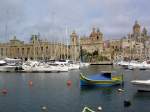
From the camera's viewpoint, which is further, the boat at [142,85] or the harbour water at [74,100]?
the boat at [142,85]

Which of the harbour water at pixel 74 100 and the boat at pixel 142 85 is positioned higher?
the boat at pixel 142 85

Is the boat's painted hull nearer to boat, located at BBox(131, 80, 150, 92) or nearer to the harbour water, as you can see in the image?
the harbour water

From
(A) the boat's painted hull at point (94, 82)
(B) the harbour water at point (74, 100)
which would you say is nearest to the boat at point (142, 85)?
(B) the harbour water at point (74, 100)

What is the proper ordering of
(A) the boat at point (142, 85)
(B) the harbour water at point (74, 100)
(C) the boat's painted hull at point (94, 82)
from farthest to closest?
1. (C) the boat's painted hull at point (94, 82)
2. (A) the boat at point (142, 85)
3. (B) the harbour water at point (74, 100)

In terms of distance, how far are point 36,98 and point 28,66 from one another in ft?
239

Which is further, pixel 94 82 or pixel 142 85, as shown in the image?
pixel 94 82

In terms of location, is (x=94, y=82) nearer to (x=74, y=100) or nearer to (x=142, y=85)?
(x=142, y=85)

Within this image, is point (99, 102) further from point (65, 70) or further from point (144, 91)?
point (65, 70)

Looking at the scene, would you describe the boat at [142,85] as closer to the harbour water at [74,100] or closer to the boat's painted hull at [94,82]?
the harbour water at [74,100]

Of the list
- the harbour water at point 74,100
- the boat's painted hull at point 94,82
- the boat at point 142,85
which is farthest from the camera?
the boat's painted hull at point 94,82

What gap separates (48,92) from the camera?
59375 mm

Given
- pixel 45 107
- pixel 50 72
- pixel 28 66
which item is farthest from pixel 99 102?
pixel 28 66

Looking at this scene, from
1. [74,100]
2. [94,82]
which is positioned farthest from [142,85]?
[94,82]

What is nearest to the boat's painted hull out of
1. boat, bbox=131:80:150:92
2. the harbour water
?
the harbour water
